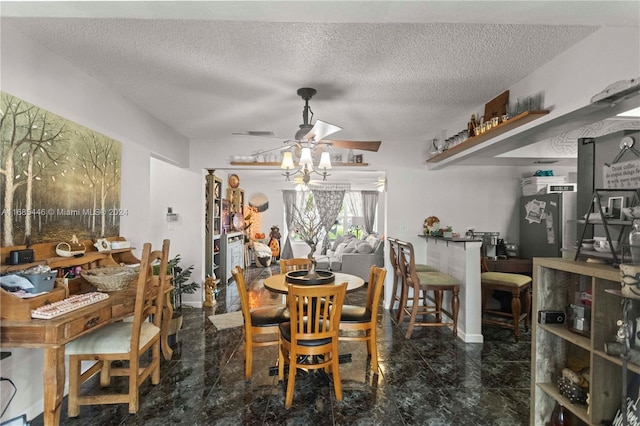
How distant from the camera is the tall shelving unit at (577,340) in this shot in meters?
1.44

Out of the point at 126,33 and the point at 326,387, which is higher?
the point at 126,33

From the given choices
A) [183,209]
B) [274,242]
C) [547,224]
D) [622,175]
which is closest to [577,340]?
[622,175]

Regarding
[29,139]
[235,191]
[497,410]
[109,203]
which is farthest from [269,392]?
[235,191]

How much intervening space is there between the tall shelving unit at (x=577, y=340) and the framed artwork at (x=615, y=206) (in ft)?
1.07

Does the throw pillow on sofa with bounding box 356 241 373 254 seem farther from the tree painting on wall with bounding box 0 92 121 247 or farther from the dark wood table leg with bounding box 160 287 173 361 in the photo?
the tree painting on wall with bounding box 0 92 121 247

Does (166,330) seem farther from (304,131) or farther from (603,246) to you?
(603,246)

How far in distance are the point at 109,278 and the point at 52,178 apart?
0.77 metres

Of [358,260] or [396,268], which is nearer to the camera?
[396,268]

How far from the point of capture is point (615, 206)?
1.68 meters

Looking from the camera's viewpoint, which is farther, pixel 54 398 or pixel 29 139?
pixel 29 139

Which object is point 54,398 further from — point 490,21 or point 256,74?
point 490,21

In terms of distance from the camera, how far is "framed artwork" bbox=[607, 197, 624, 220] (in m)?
1.65

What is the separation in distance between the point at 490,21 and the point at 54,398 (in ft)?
9.12

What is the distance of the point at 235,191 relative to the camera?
7402mm
